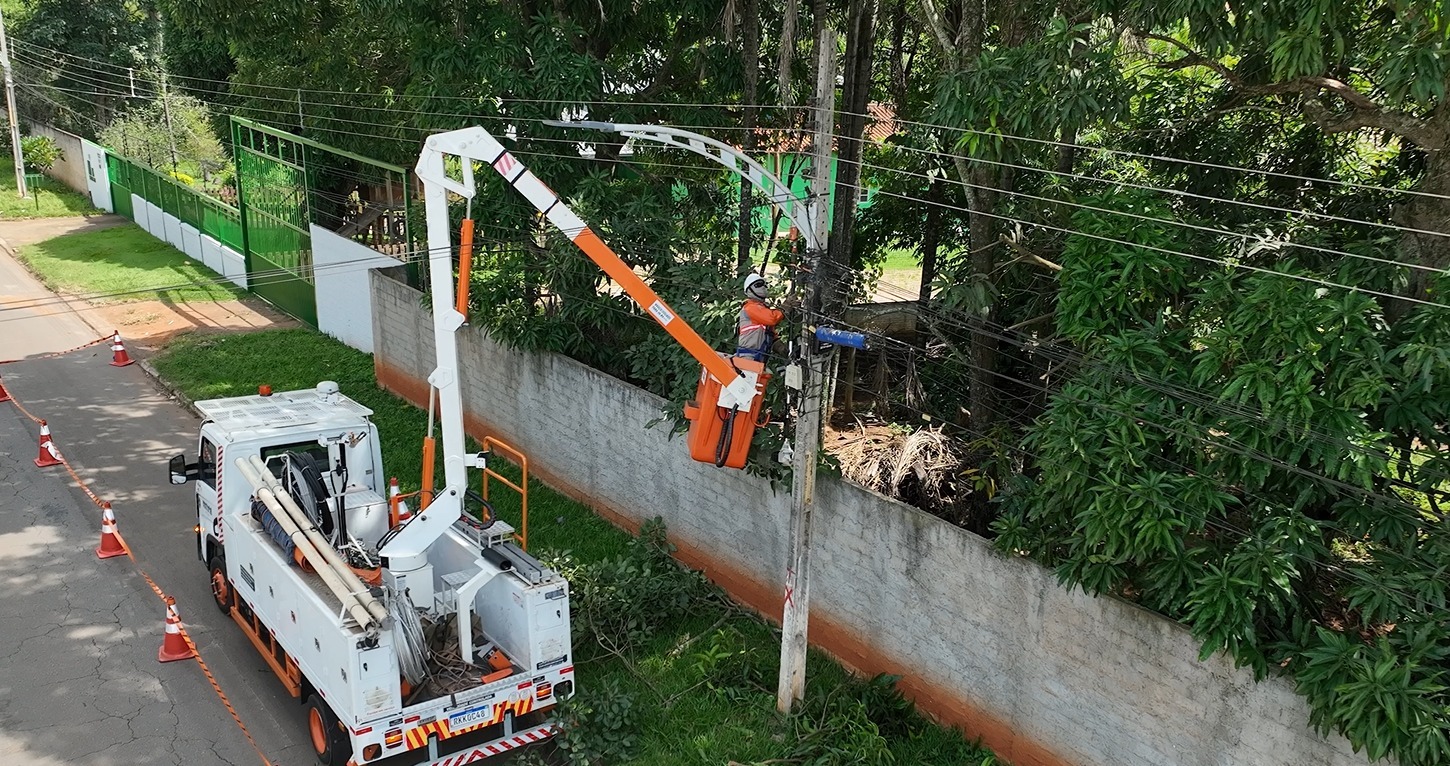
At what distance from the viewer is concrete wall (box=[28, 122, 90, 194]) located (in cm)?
3566

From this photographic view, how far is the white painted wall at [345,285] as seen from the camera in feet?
62.1

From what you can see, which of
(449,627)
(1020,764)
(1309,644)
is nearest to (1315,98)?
(1309,644)

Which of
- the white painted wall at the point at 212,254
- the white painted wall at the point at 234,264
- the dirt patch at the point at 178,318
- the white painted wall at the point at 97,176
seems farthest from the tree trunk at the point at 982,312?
the white painted wall at the point at 97,176

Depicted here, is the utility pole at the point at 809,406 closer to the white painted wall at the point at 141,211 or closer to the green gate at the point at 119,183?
the white painted wall at the point at 141,211

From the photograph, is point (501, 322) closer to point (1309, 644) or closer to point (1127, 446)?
point (1127, 446)

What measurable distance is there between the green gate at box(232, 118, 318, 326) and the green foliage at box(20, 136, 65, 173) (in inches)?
742

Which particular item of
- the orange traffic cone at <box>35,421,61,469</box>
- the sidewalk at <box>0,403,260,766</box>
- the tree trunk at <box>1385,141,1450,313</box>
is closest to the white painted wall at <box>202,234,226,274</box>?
the orange traffic cone at <box>35,421,61,469</box>

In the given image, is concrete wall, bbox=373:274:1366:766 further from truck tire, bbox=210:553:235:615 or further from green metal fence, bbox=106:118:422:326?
green metal fence, bbox=106:118:422:326

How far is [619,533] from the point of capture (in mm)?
12828

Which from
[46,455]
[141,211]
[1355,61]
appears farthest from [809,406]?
[141,211]

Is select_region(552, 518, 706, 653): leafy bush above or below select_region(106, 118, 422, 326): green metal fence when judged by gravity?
below

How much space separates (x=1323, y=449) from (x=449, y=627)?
6.56 m

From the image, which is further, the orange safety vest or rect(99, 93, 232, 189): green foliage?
rect(99, 93, 232, 189): green foliage

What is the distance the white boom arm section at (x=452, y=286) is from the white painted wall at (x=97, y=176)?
28756mm
